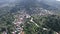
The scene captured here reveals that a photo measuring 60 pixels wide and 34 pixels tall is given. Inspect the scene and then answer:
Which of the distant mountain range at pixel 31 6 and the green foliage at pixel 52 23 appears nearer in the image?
the green foliage at pixel 52 23

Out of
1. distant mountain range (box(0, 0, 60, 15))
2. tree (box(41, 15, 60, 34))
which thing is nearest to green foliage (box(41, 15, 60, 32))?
tree (box(41, 15, 60, 34))

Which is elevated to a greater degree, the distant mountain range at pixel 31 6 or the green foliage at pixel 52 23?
the green foliage at pixel 52 23

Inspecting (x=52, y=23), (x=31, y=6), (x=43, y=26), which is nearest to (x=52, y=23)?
(x=52, y=23)

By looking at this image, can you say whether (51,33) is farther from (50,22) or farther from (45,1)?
(45,1)

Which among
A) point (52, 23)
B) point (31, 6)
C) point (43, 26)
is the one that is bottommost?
point (31, 6)

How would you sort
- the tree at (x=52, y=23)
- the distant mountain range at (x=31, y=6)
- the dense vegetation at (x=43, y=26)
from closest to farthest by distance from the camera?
1. the dense vegetation at (x=43, y=26)
2. the tree at (x=52, y=23)
3. the distant mountain range at (x=31, y=6)

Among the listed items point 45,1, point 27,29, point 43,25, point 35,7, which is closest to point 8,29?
point 27,29

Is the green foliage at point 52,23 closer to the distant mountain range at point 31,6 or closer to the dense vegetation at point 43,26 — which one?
the dense vegetation at point 43,26

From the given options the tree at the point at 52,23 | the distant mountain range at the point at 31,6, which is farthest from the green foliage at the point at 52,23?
the distant mountain range at the point at 31,6

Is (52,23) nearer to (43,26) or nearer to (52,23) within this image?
(52,23)

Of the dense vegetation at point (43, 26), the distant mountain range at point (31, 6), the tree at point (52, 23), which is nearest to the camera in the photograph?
the dense vegetation at point (43, 26)

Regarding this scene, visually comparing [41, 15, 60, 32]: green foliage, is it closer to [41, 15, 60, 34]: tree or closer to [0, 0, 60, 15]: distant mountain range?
[41, 15, 60, 34]: tree
